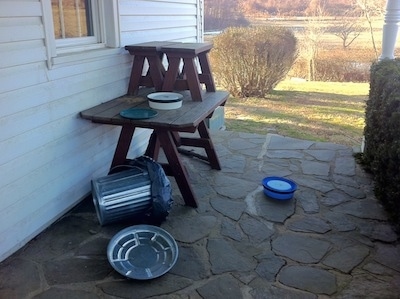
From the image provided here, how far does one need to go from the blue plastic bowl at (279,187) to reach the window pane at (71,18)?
1.72m

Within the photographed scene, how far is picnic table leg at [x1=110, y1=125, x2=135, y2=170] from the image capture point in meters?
2.57

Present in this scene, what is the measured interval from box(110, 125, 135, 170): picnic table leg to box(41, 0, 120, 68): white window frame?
554 mm

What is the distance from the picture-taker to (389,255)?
2.15 meters

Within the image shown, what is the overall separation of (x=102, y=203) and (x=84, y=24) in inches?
51.5

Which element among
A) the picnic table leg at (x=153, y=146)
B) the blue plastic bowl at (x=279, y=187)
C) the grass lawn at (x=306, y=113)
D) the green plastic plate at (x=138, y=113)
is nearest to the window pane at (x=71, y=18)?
the green plastic plate at (x=138, y=113)

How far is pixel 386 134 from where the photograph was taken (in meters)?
2.59

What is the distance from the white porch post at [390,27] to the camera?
130 inches

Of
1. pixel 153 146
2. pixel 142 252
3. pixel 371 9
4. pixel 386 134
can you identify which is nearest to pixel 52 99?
pixel 153 146

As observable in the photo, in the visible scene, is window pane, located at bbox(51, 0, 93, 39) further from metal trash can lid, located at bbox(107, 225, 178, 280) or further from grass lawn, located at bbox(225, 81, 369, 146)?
grass lawn, located at bbox(225, 81, 369, 146)

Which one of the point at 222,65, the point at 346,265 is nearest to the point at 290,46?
the point at 222,65

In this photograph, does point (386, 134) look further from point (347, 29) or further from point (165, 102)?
point (347, 29)

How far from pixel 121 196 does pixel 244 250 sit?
79cm

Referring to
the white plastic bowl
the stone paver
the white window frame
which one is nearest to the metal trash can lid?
the stone paver

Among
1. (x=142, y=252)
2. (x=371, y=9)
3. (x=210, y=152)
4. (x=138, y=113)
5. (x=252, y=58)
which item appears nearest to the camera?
(x=142, y=252)
